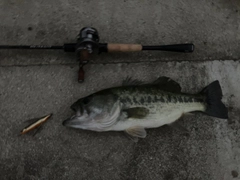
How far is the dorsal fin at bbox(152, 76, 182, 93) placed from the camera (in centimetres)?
265

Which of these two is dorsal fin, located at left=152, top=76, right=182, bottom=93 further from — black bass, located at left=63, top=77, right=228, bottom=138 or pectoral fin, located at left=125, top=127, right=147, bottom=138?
pectoral fin, located at left=125, top=127, right=147, bottom=138

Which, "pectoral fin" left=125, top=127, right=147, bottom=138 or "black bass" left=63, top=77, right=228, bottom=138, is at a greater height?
"black bass" left=63, top=77, right=228, bottom=138

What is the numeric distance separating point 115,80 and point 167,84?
50 centimetres

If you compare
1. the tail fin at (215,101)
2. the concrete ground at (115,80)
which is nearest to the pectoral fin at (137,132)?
the concrete ground at (115,80)

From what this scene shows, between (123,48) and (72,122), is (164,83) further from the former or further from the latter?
(72,122)

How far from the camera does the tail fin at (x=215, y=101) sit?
2.66 meters

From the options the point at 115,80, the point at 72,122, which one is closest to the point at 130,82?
the point at 115,80

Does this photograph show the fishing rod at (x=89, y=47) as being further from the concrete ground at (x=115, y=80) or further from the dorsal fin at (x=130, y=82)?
the dorsal fin at (x=130, y=82)

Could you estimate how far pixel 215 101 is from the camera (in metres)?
2.69

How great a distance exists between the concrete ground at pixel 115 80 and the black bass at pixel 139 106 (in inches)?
6.7

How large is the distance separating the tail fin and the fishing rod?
0.40 metres

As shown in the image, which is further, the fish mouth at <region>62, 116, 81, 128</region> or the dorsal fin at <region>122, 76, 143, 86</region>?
the dorsal fin at <region>122, 76, 143, 86</region>

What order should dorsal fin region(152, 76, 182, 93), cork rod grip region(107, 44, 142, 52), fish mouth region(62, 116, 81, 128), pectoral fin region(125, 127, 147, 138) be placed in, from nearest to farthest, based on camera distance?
fish mouth region(62, 116, 81, 128)
pectoral fin region(125, 127, 147, 138)
dorsal fin region(152, 76, 182, 93)
cork rod grip region(107, 44, 142, 52)

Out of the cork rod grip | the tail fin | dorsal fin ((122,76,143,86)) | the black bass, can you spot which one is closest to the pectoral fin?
the black bass
